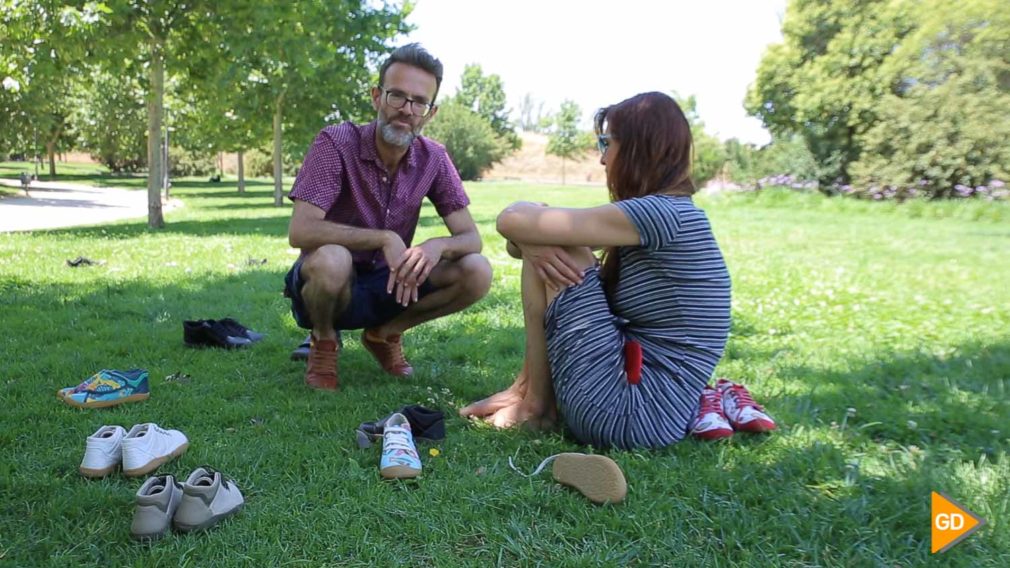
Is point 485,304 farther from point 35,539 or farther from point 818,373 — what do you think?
point 35,539

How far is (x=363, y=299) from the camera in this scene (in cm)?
365

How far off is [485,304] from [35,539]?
4119 mm

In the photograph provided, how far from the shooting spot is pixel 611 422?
8.82ft

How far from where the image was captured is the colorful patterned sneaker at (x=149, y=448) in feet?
7.96

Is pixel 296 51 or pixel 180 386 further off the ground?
pixel 296 51

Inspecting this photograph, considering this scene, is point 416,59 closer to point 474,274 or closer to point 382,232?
point 382,232

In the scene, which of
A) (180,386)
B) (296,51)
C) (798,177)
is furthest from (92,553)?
(798,177)

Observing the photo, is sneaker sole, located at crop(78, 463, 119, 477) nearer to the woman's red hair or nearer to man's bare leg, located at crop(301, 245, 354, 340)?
man's bare leg, located at crop(301, 245, 354, 340)

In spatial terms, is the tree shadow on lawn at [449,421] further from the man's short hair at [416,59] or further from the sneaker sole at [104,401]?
the man's short hair at [416,59]

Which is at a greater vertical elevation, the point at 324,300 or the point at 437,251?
the point at 437,251

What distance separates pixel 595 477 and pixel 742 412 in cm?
94

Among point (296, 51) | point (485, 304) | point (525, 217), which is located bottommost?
point (485, 304)

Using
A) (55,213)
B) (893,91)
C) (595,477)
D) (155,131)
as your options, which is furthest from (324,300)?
(893,91)

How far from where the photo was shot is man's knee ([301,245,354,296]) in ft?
11.1
